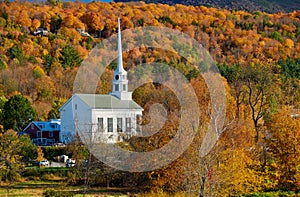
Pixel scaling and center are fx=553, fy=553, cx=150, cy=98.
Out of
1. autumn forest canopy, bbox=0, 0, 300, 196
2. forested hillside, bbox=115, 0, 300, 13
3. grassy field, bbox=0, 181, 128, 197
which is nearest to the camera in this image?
autumn forest canopy, bbox=0, 0, 300, 196

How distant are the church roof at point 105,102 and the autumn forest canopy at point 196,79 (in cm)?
394

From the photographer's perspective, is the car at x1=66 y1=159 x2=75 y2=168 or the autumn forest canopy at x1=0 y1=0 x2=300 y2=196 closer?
the autumn forest canopy at x1=0 y1=0 x2=300 y2=196

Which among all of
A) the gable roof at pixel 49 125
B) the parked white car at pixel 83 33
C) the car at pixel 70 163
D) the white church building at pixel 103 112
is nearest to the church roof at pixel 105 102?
the white church building at pixel 103 112

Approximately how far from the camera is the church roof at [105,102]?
46.3m

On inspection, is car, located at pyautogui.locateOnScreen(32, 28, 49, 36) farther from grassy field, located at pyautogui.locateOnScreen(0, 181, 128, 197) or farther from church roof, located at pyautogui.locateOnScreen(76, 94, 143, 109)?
grassy field, located at pyautogui.locateOnScreen(0, 181, 128, 197)

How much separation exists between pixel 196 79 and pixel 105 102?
46.0 ft

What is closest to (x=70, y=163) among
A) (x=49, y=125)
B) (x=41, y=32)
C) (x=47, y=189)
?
(x=47, y=189)

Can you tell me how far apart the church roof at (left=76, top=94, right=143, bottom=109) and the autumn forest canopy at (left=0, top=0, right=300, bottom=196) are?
394 centimetres

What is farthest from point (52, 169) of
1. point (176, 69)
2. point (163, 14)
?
point (163, 14)

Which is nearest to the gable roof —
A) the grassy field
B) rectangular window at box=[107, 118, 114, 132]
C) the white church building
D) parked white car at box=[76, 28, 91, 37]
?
the white church building

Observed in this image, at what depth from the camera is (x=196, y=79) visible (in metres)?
57.9

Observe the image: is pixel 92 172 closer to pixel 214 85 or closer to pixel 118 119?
pixel 118 119

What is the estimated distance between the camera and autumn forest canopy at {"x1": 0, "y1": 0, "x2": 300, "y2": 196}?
2528 cm

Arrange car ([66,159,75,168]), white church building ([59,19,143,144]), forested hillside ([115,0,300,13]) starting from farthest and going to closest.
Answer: forested hillside ([115,0,300,13])
white church building ([59,19,143,144])
car ([66,159,75,168])
